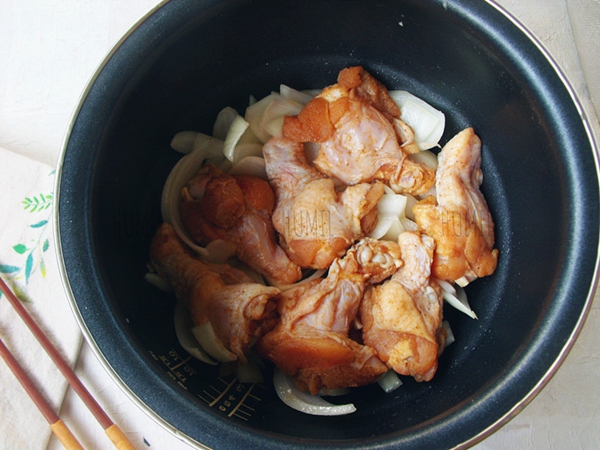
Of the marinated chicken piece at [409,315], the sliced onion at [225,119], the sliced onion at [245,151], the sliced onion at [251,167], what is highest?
the sliced onion at [225,119]

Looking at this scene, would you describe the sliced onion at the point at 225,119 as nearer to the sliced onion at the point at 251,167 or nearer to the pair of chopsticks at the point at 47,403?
the sliced onion at the point at 251,167

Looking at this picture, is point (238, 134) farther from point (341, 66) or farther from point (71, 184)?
point (71, 184)

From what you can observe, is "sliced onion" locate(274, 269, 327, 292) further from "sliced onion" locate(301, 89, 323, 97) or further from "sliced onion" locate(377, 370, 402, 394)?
"sliced onion" locate(301, 89, 323, 97)

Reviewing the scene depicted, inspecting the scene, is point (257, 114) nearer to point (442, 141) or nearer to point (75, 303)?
point (442, 141)

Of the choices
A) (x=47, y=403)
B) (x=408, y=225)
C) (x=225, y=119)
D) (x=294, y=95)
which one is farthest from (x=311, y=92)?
(x=47, y=403)

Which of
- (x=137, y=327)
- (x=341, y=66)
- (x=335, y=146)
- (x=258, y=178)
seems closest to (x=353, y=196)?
(x=335, y=146)

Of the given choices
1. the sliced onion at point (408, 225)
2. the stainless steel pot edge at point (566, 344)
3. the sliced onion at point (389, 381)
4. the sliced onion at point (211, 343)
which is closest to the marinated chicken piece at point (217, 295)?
the sliced onion at point (211, 343)
